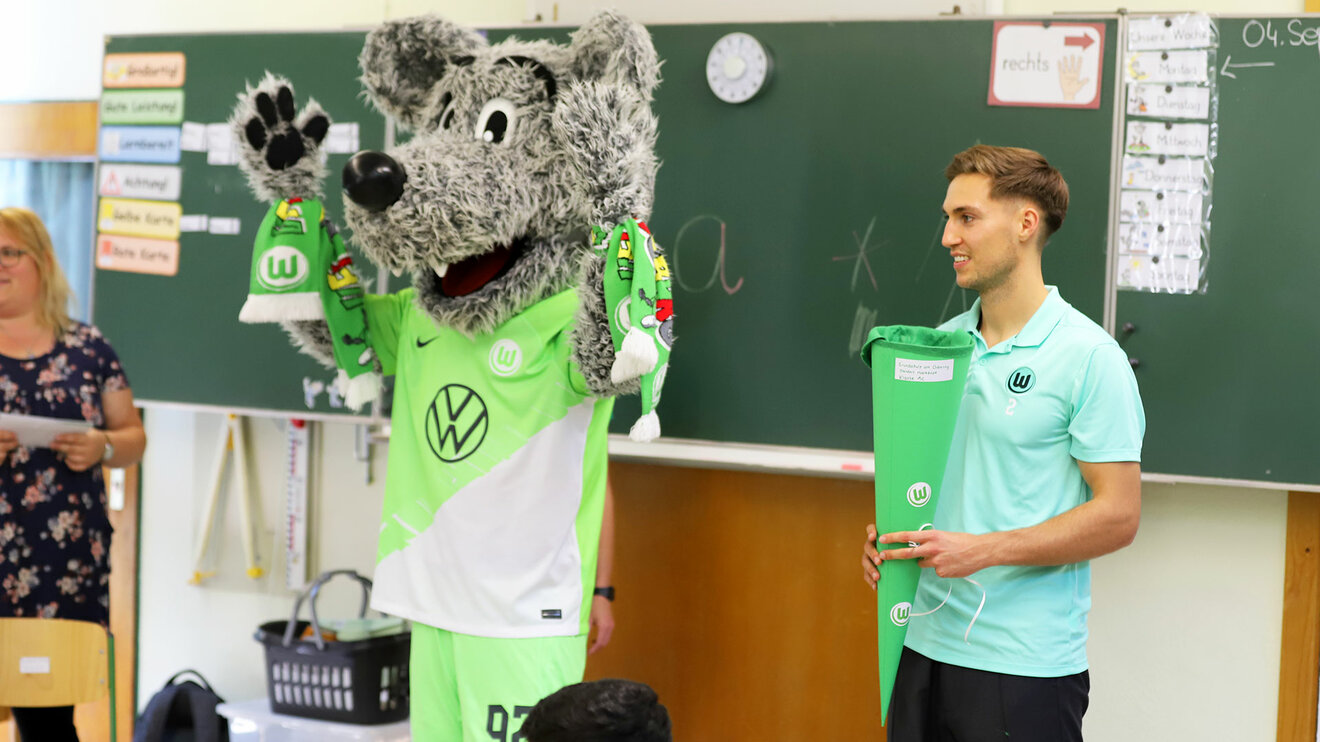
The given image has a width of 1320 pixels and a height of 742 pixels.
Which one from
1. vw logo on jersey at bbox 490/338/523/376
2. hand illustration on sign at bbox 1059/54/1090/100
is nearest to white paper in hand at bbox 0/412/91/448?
vw logo on jersey at bbox 490/338/523/376

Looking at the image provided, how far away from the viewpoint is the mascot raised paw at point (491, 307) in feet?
6.41

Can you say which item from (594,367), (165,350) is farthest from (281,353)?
(594,367)

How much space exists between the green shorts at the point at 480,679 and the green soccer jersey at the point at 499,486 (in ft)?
0.09

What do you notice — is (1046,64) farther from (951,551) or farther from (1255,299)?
(951,551)

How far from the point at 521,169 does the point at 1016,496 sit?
3.29 feet

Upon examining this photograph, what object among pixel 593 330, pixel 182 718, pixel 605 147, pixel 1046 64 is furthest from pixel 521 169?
pixel 182 718

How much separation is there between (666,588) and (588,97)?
4.74 feet

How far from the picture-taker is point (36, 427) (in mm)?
2523

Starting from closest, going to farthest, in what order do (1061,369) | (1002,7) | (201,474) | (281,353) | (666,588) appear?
(1061,369) < (1002,7) < (666,588) < (281,353) < (201,474)

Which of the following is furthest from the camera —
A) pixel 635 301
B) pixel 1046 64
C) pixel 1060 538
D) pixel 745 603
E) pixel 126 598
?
pixel 126 598

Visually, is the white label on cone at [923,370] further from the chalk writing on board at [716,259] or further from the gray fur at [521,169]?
the chalk writing on board at [716,259]

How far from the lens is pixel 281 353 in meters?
3.23

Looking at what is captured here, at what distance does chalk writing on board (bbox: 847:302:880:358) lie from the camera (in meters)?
2.68

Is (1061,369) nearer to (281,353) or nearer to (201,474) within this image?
(281,353)
